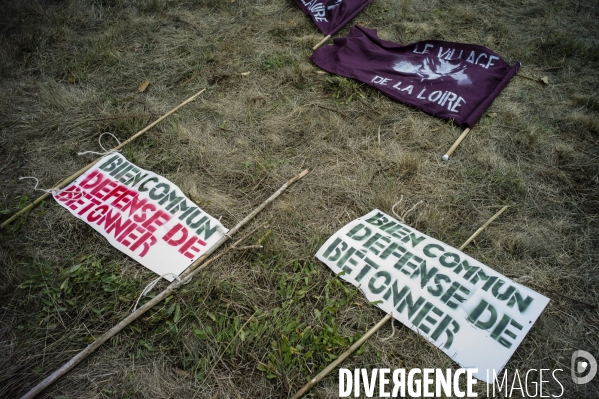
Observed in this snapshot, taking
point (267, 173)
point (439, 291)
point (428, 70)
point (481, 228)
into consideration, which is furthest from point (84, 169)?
point (428, 70)

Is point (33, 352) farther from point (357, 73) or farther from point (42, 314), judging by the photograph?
point (357, 73)

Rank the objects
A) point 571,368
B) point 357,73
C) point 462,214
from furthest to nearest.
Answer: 1. point 357,73
2. point 462,214
3. point 571,368

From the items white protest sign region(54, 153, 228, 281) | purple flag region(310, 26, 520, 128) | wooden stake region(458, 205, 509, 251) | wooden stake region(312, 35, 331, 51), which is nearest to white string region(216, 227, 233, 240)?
white protest sign region(54, 153, 228, 281)

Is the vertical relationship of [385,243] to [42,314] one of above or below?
above

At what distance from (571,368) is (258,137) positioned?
2.33 metres

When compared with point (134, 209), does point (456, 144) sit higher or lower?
higher

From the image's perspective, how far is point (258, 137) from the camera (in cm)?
297

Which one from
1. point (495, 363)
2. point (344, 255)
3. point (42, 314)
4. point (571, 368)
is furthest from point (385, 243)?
point (42, 314)

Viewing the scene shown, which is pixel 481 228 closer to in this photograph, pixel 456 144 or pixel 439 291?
pixel 439 291

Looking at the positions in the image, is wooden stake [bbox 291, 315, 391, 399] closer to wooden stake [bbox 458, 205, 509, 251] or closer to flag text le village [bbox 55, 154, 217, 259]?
wooden stake [bbox 458, 205, 509, 251]

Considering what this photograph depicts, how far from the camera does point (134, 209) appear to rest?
2473 mm

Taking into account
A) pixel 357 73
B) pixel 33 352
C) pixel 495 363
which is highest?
pixel 357 73

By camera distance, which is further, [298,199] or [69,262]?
[298,199]

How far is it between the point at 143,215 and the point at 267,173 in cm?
85
